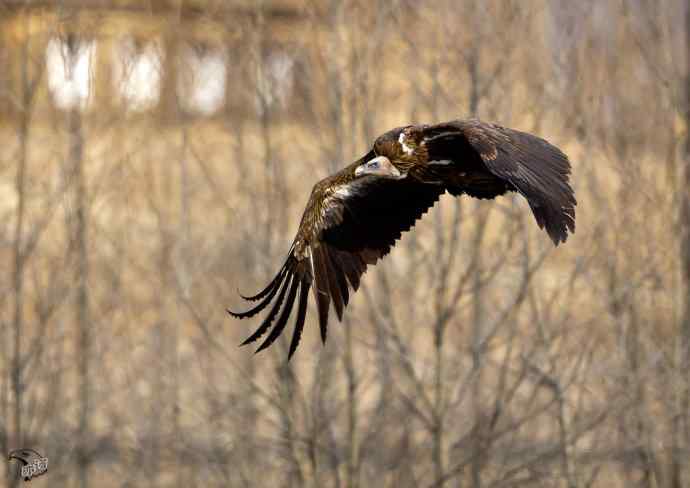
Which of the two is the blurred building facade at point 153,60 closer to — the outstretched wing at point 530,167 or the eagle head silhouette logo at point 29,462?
the eagle head silhouette logo at point 29,462

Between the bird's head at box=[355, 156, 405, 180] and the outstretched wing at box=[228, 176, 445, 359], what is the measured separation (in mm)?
363

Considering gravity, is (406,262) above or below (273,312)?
above

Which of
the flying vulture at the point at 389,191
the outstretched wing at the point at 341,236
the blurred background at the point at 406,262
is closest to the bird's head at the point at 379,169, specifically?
the flying vulture at the point at 389,191

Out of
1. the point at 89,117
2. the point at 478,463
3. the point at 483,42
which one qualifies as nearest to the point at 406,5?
the point at 483,42

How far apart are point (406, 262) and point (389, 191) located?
4.99 m

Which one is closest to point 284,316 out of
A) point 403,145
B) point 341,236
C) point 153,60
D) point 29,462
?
point 341,236

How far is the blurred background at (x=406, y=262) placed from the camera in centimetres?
1005

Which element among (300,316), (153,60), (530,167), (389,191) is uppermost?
(153,60)

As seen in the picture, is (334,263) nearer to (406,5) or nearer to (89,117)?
(406,5)

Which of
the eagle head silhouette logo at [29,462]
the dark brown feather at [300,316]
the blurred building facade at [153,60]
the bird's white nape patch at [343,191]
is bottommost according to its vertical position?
the eagle head silhouette logo at [29,462]

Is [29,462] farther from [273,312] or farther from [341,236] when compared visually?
[341,236]

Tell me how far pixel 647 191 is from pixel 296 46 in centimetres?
319

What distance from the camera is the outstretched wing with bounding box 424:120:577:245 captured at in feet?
19.0

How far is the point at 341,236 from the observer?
738 centimetres
